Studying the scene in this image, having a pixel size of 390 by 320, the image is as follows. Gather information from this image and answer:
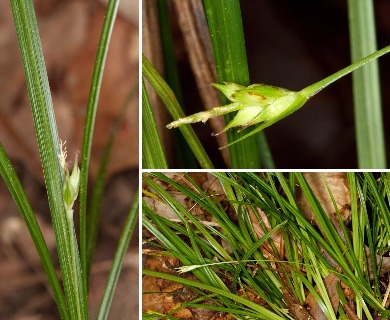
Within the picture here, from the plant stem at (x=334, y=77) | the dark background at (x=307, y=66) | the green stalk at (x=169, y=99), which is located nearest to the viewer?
the plant stem at (x=334, y=77)

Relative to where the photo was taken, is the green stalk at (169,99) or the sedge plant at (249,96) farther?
the green stalk at (169,99)

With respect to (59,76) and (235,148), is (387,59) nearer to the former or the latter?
(235,148)

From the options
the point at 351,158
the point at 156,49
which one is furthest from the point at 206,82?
the point at 351,158

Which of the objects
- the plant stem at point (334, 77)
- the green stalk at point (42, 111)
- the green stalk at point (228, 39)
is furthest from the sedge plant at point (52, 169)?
the plant stem at point (334, 77)

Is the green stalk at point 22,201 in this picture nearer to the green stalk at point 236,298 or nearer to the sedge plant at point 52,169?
the sedge plant at point 52,169

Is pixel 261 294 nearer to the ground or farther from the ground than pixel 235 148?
nearer to the ground

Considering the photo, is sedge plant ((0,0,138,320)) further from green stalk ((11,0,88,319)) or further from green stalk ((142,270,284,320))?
green stalk ((142,270,284,320))
